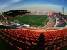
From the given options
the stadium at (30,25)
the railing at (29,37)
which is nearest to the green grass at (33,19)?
the stadium at (30,25)

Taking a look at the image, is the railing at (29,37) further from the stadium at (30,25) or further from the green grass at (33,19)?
the green grass at (33,19)

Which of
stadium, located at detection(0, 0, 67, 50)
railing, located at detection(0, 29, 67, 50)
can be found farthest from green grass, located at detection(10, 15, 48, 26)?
railing, located at detection(0, 29, 67, 50)

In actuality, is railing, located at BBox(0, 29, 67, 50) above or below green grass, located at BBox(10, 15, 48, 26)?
below

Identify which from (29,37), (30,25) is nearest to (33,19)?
(30,25)

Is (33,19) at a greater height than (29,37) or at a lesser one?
greater

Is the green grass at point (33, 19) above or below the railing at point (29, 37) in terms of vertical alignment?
above

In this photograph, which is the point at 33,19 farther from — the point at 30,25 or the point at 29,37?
the point at 29,37

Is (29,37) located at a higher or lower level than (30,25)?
lower

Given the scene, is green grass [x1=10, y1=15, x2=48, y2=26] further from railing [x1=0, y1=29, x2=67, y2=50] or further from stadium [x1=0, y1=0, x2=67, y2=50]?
railing [x1=0, y1=29, x2=67, y2=50]
